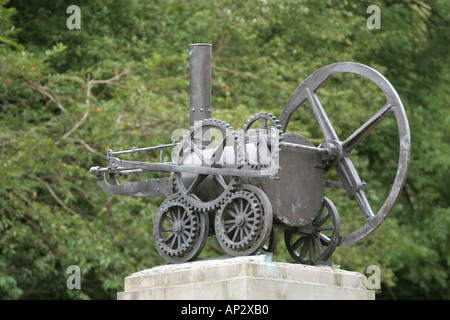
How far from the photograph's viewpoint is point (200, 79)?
30.3ft

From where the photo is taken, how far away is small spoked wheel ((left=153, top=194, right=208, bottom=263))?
8336 millimetres

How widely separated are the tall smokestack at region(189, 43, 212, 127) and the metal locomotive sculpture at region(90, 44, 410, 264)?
0.49ft

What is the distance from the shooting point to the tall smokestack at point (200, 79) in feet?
30.1

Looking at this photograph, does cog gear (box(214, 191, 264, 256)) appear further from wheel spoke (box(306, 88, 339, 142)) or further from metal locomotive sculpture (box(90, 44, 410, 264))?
wheel spoke (box(306, 88, 339, 142))

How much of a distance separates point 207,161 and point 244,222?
66 cm

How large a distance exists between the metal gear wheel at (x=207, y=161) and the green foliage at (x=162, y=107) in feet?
15.6

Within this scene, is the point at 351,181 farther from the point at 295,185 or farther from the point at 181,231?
the point at 181,231
